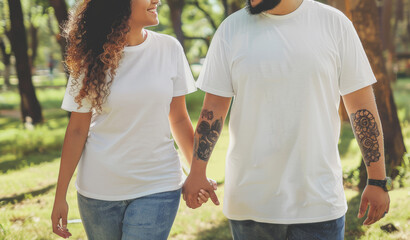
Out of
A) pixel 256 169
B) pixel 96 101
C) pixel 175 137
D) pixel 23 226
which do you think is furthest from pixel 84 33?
pixel 23 226

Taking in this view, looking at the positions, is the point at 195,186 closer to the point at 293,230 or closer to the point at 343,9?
the point at 293,230

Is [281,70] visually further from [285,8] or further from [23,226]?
[23,226]

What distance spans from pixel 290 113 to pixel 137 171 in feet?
2.95

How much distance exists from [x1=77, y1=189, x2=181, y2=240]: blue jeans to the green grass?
6.56 feet

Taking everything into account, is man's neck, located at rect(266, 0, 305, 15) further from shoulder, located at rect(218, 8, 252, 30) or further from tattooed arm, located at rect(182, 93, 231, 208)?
tattooed arm, located at rect(182, 93, 231, 208)

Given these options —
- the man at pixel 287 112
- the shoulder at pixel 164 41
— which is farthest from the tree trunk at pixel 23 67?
the man at pixel 287 112

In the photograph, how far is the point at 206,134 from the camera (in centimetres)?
279

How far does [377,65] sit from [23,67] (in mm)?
10113

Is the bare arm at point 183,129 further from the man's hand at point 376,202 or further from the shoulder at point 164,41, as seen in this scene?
the man's hand at point 376,202

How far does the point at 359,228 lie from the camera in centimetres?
540

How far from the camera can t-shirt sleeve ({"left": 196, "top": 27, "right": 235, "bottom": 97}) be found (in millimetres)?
2615

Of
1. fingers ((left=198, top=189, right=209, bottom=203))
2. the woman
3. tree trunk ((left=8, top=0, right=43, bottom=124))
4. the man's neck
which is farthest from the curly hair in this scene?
tree trunk ((left=8, top=0, right=43, bottom=124))

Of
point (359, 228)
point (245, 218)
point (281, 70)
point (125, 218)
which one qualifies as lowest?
point (359, 228)

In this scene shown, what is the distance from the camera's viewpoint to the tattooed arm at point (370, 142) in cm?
263
